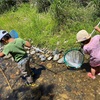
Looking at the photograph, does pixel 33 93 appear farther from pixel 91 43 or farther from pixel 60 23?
pixel 60 23

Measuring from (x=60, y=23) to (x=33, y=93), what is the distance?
197 centimetres

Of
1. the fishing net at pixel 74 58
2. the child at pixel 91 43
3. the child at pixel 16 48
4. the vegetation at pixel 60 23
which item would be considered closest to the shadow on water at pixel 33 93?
the child at pixel 16 48

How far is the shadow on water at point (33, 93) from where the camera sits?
13.0 feet

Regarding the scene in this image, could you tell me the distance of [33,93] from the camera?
409cm

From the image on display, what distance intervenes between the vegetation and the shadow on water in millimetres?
1126

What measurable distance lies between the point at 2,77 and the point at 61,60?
1.33m

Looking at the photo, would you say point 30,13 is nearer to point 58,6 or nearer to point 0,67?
point 58,6

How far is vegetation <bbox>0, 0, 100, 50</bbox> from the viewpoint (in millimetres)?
4945

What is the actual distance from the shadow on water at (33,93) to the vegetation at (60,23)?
1126 millimetres

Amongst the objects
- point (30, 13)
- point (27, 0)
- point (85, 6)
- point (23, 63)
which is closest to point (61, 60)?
point (23, 63)

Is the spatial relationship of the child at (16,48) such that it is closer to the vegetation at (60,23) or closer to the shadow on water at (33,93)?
the shadow on water at (33,93)

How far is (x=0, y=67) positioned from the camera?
16.0 ft

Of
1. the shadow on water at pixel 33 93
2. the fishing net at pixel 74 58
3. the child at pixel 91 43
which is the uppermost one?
the child at pixel 91 43

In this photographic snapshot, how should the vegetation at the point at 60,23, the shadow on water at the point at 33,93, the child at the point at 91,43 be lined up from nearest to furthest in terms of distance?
the child at the point at 91,43 → the shadow on water at the point at 33,93 → the vegetation at the point at 60,23
